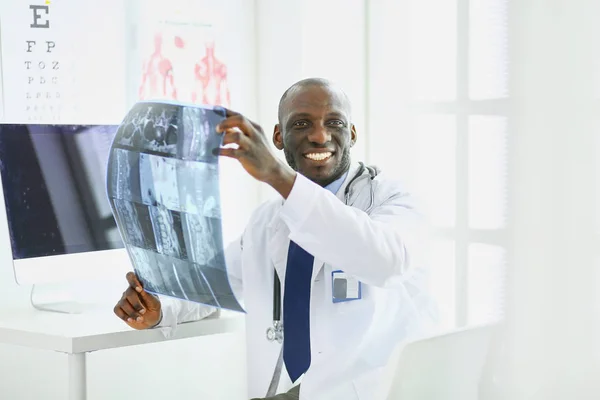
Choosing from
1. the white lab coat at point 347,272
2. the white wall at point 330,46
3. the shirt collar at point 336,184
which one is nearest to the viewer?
the white lab coat at point 347,272

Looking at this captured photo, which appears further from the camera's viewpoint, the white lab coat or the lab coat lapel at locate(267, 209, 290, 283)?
the lab coat lapel at locate(267, 209, 290, 283)

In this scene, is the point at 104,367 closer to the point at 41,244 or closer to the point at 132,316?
the point at 41,244

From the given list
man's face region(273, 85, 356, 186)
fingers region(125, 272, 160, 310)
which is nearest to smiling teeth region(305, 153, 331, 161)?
man's face region(273, 85, 356, 186)

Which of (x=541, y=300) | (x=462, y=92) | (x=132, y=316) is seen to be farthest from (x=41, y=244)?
(x=541, y=300)

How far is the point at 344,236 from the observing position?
1.29m

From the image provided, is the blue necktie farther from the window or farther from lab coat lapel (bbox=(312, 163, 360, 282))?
the window

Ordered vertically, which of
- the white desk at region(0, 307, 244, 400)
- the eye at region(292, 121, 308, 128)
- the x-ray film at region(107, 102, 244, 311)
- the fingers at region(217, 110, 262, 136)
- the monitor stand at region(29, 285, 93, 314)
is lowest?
the white desk at region(0, 307, 244, 400)

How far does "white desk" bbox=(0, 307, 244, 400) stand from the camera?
5.51 ft

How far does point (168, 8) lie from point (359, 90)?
2.05 ft

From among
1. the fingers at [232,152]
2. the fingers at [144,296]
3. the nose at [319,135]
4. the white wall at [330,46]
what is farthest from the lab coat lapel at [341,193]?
the white wall at [330,46]

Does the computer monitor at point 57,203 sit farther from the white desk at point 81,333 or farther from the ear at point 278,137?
the ear at point 278,137

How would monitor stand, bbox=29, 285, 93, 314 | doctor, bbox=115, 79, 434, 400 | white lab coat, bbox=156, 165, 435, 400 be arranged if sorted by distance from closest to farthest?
white lab coat, bbox=156, 165, 435, 400, doctor, bbox=115, 79, 434, 400, monitor stand, bbox=29, 285, 93, 314

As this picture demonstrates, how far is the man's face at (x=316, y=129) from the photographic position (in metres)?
1.63

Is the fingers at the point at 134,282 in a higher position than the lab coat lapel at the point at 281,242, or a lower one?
lower
